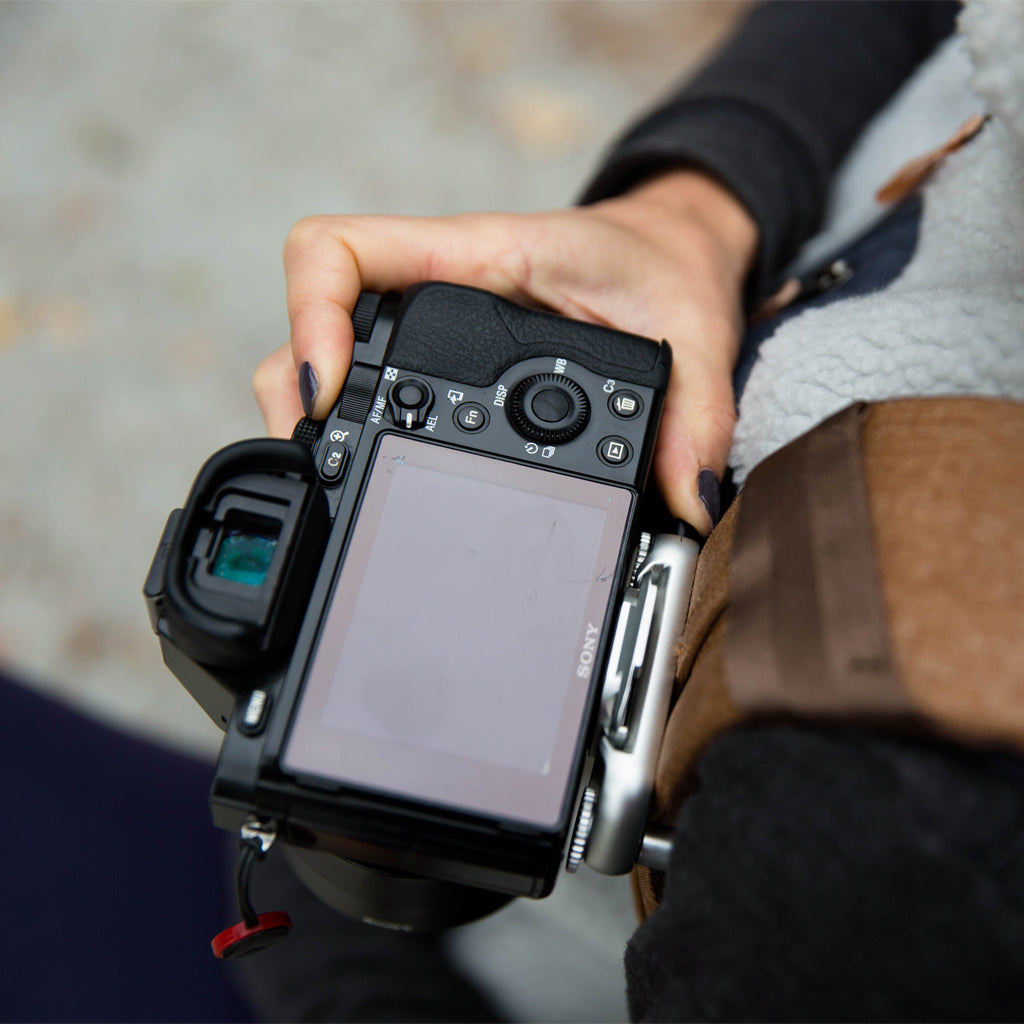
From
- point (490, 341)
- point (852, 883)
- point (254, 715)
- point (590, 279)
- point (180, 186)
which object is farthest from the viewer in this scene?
point (180, 186)

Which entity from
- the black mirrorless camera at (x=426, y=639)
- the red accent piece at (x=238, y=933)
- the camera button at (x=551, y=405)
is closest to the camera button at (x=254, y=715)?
the black mirrorless camera at (x=426, y=639)

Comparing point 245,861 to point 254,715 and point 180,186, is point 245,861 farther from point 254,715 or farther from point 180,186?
point 180,186

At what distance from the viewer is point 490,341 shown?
58 centimetres

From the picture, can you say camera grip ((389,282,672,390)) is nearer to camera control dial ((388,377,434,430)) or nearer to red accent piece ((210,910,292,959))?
camera control dial ((388,377,434,430))

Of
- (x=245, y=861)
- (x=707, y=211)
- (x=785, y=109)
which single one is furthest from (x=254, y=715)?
(x=785, y=109)

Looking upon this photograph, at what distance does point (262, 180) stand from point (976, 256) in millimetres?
1185

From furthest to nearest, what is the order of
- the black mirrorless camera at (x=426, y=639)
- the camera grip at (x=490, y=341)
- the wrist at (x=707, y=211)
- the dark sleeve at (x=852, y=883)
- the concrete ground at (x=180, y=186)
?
the concrete ground at (x=180, y=186), the wrist at (x=707, y=211), the camera grip at (x=490, y=341), the black mirrorless camera at (x=426, y=639), the dark sleeve at (x=852, y=883)

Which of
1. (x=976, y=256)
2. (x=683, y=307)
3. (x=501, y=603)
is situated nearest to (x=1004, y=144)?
(x=976, y=256)

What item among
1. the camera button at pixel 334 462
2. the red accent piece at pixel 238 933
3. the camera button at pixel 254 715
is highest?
the camera button at pixel 334 462

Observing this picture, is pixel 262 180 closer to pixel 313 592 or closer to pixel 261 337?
pixel 261 337

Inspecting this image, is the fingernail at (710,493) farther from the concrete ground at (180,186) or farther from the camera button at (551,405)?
the concrete ground at (180,186)

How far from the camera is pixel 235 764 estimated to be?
1.53 feet

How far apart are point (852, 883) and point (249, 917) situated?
340mm

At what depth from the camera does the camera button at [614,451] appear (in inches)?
21.7
